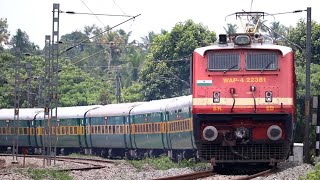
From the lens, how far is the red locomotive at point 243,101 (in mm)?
19859

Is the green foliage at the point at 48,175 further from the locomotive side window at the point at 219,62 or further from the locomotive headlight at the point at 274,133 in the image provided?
the locomotive headlight at the point at 274,133

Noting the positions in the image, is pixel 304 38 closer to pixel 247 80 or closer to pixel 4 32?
pixel 247 80

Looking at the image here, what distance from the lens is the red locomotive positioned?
19.9m

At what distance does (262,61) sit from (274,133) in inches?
66.5

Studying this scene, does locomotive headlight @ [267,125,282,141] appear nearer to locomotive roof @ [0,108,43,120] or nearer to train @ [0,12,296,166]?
train @ [0,12,296,166]

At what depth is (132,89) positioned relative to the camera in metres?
79.8

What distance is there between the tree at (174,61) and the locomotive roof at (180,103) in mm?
32031

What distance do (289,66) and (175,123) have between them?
480 inches

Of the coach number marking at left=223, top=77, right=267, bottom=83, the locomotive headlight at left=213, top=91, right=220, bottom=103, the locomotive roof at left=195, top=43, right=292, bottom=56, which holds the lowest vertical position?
the locomotive headlight at left=213, top=91, right=220, bottom=103

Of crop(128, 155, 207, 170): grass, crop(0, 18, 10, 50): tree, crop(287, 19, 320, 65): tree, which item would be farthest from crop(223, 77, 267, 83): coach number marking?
crop(0, 18, 10, 50): tree

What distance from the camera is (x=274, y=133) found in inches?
779

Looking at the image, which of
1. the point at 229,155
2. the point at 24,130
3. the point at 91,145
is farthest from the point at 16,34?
the point at 229,155

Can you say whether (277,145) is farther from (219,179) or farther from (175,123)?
(175,123)

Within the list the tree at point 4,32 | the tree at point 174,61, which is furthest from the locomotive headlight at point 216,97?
the tree at point 4,32
